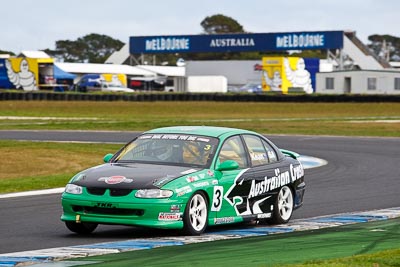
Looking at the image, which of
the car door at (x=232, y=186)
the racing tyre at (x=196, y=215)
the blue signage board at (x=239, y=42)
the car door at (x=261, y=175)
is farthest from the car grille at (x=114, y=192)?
the blue signage board at (x=239, y=42)

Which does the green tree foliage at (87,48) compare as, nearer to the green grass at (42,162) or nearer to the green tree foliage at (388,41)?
the green tree foliage at (388,41)

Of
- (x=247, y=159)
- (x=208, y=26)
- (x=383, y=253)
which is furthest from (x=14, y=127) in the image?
(x=208, y=26)

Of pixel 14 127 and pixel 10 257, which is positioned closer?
pixel 10 257

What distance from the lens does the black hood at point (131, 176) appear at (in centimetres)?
1102

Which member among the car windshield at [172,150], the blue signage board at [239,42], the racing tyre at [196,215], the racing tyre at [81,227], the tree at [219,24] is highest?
the tree at [219,24]

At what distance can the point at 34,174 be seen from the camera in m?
21.9

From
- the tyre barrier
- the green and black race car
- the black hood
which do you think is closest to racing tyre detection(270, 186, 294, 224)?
the green and black race car

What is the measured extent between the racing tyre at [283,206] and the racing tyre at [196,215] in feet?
5.31

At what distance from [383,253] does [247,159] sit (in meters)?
3.32

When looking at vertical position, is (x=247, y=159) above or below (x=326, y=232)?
above

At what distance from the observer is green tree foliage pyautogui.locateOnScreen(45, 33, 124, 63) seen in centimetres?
16312

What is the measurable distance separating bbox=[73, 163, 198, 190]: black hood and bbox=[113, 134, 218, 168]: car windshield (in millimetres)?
246

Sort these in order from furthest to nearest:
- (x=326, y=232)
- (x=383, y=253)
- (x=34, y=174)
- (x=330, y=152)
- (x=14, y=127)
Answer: (x=14, y=127) < (x=330, y=152) < (x=34, y=174) < (x=326, y=232) < (x=383, y=253)

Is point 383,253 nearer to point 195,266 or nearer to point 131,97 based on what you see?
point 195,266
